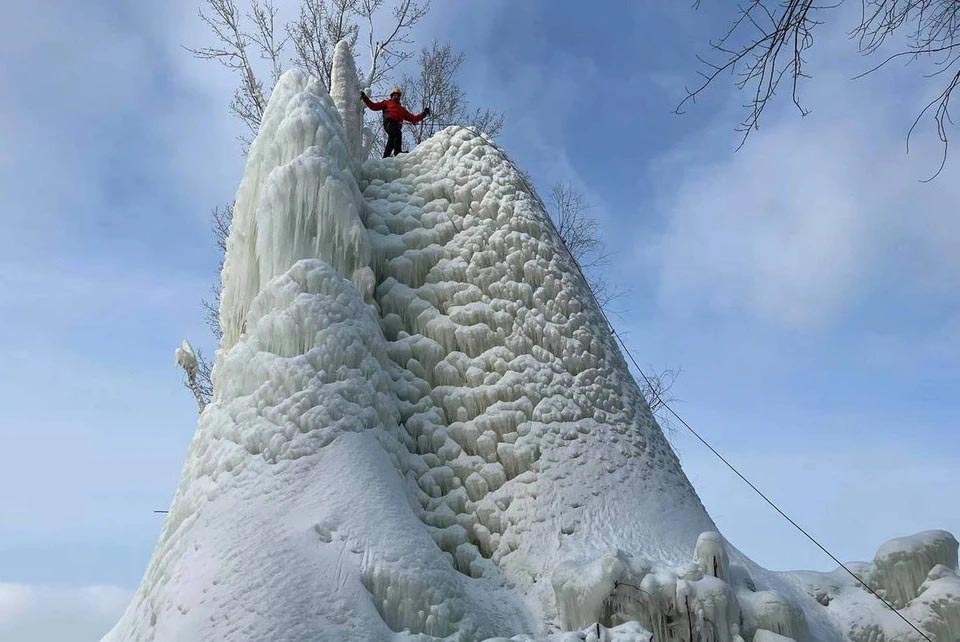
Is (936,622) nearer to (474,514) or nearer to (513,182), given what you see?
(474,514)

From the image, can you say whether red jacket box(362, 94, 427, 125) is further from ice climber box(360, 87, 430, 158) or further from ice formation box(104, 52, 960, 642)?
ice formation box(104, 52, 960, 642)

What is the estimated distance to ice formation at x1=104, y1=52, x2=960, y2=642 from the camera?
197 inches

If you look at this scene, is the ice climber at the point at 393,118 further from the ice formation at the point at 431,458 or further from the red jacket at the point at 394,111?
the ice formation at the point at 431,458

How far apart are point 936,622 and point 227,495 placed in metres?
5.06

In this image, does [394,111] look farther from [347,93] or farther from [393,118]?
[347,93]

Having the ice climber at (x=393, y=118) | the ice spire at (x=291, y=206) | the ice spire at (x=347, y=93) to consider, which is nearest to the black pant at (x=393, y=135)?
the ice climber at (x=393, y=118)

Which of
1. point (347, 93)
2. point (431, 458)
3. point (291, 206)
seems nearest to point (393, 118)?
point (347, 93)

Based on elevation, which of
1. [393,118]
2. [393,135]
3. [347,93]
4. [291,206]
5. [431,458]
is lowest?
[431,458]

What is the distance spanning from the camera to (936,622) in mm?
6383

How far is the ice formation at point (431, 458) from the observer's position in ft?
16.4

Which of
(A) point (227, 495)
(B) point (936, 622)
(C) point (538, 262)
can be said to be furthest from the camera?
(C) point (538, 262)

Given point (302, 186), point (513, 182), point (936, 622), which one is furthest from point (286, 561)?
point (936, 622)

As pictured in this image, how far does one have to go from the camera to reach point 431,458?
6.12m

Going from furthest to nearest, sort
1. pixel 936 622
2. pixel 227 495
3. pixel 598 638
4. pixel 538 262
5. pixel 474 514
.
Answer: pixel 538 262 → pixel 936 622 → pixel 474 514 → pixel 227 495 → pixel 598 638
